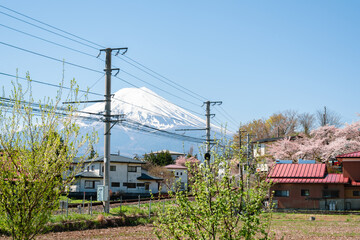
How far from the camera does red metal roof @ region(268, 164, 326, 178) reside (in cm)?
4319

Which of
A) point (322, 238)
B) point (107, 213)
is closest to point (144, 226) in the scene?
point (107, 213)

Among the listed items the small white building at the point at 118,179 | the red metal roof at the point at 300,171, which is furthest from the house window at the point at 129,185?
the red metal roof at the point at 300,171

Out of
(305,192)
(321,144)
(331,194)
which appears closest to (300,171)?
(305,192)

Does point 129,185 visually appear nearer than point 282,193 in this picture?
No

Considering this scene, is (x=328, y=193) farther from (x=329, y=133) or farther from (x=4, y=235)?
(x=4, y=235)

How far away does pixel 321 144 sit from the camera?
60.7m

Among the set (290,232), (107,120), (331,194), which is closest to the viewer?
(290,232)

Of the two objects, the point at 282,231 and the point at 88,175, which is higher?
the point at 88,175

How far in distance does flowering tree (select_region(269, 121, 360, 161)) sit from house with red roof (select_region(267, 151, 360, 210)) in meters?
13.2

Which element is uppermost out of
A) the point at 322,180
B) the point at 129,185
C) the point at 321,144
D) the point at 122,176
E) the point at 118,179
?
the point at 321,144

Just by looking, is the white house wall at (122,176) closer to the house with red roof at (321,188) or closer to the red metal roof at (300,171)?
the red metal roof at (300,171)

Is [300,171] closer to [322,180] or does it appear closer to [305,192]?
[305,192]

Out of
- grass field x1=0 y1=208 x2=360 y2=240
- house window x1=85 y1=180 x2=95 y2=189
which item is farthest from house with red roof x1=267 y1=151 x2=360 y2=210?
house window x1=85 y1=180 x2=95 y2=189

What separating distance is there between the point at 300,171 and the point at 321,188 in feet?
8.65
